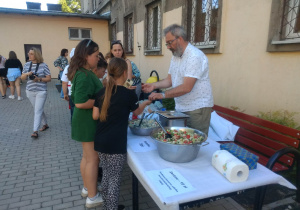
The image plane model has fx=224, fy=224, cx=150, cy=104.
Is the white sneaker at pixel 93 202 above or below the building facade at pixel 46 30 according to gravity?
below

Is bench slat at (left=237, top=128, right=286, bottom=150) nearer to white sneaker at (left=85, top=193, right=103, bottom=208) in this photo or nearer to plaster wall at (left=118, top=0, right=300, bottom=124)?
plaster wall at (left=118, top=0, right=300, bottom=124)

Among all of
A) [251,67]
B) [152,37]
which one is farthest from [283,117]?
[152,37]

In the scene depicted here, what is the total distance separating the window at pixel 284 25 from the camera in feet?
9.58

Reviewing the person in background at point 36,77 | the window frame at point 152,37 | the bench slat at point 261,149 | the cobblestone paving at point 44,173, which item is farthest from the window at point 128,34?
the bench slat at point 261,149

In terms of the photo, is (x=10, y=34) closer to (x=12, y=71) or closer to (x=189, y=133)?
(x=12, y=71)

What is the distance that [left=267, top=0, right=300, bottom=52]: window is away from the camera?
2.92 meters

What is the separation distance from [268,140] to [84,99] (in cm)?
210

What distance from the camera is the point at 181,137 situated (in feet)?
5.79

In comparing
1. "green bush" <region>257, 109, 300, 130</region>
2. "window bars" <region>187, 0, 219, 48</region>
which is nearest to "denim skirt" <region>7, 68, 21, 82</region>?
"window bars" <region>187, 0, 219, 48</region>

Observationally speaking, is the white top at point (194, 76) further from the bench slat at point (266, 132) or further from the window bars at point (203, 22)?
the window bars at point (203, 22)

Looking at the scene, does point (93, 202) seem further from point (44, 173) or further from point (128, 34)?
point (128, 34)

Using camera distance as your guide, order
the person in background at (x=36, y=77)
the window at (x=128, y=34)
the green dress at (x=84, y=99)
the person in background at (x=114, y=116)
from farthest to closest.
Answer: the window at (x=128, y=34) → the person in background at (x=36, y=77) → the green dress at (x=84, y=99) → the person in background at (x=114, y=116)

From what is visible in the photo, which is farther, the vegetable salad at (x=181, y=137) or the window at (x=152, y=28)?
the window at (x=152, y=28)

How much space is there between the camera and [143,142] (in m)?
2.09
